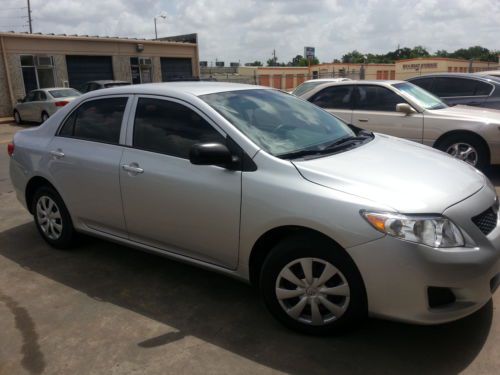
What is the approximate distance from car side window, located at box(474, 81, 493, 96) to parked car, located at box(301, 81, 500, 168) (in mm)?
1577

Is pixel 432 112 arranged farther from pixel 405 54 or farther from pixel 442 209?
pixel 405 54

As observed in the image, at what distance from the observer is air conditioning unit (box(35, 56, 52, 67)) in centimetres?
2323

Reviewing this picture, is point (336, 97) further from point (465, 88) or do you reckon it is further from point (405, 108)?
point (465, 88)

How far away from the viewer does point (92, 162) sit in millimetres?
4070

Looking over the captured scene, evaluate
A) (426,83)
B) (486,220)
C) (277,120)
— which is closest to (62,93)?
(426,83)

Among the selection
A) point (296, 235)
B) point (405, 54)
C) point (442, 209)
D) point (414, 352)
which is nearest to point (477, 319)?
point (414, 352)

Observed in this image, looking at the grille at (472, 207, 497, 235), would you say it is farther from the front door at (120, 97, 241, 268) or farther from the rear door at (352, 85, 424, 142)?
the rear door at (352, 85, 424, 142)

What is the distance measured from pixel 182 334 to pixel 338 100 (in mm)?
5779

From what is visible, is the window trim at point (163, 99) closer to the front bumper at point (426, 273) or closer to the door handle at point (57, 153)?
the door handle at point (57, 153)

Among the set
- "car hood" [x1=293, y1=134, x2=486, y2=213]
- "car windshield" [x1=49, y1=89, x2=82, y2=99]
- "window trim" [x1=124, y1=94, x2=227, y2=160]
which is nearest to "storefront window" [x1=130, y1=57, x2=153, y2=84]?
"car windshield" [x1=49, y1=89, x2=82, y2=99]

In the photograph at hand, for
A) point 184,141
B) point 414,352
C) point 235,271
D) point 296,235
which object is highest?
point 184,141

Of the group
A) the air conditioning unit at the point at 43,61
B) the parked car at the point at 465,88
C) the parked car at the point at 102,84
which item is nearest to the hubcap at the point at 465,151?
the parked car at the point at 465,88

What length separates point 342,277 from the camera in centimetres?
283

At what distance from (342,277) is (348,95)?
5607 millimetres
